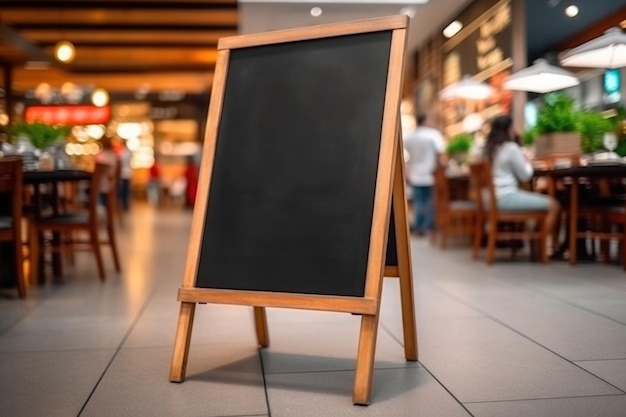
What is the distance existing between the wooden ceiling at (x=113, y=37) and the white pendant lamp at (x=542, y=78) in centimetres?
542

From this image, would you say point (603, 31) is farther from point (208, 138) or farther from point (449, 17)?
point (449, 17)

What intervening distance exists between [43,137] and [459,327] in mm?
3809

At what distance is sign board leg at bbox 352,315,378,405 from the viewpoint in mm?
2098

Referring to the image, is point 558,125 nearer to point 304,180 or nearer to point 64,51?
point 304,180

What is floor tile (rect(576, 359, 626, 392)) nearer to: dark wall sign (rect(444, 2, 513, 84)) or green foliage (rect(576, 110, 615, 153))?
dark wall sign (rect(444, 2, 513, 84))

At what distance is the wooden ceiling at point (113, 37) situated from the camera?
1069 cm

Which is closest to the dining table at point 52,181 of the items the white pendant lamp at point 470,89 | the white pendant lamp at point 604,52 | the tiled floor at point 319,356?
the tiled floor at point 319,356

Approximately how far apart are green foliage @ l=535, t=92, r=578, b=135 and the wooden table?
1.47 feet

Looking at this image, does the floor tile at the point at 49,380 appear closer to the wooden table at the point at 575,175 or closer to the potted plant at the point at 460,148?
the wooden table at the point at 575,175

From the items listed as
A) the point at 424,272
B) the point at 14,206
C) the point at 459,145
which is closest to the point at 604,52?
the point at 424,272

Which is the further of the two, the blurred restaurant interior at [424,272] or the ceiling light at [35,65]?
the ceiling light at [35,65]

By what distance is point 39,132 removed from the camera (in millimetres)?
5449

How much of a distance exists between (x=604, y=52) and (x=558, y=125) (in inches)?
67.1

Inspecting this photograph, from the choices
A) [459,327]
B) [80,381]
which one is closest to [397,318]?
[459,327]
